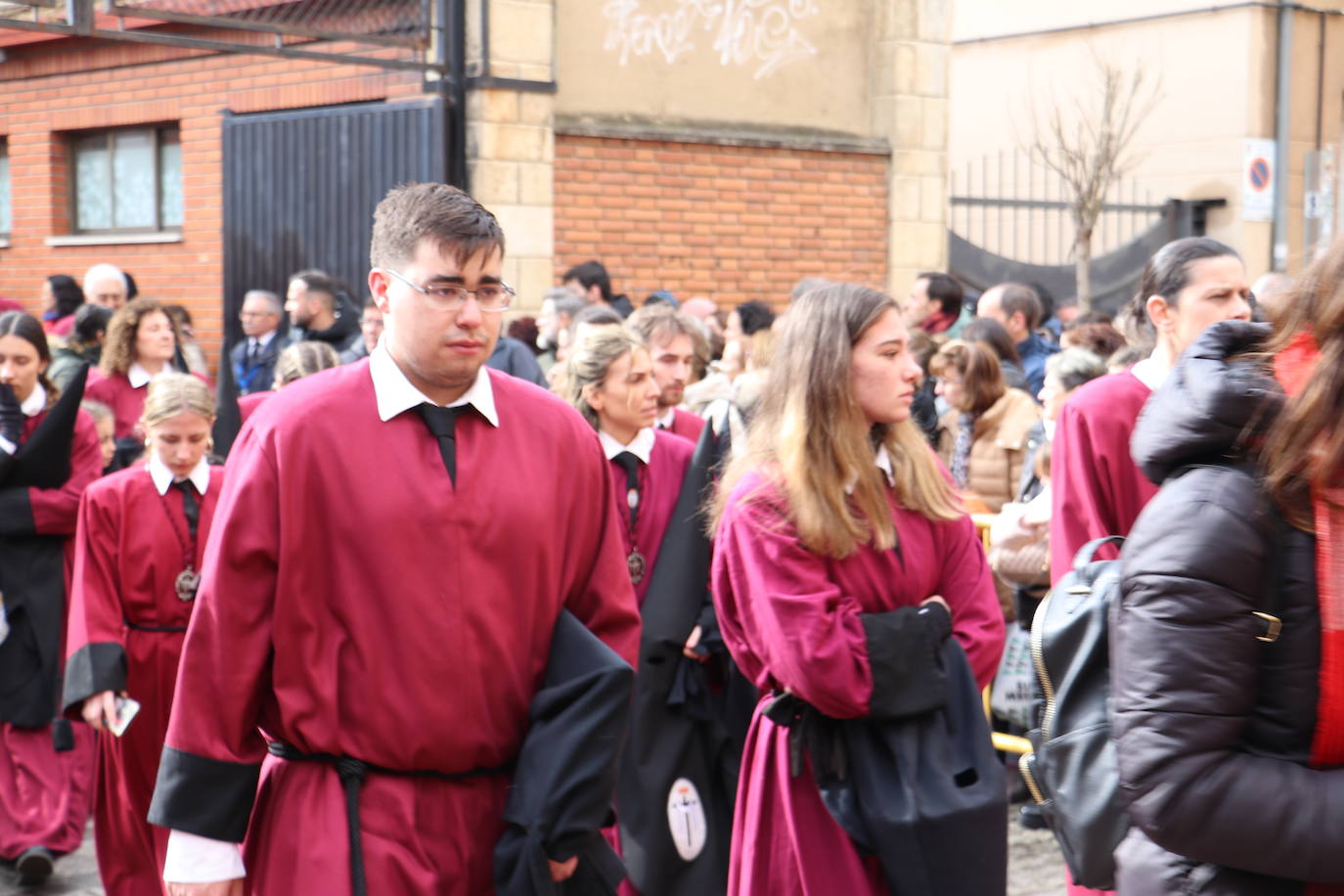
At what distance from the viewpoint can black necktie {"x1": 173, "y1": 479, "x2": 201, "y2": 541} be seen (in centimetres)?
595

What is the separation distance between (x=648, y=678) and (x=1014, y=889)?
6.02ft

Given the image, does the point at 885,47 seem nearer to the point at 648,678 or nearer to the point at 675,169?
the point at 675,169

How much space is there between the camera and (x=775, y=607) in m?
4.02

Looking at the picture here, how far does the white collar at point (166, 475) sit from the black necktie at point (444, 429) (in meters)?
2.93

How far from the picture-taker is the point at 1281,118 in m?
20.9

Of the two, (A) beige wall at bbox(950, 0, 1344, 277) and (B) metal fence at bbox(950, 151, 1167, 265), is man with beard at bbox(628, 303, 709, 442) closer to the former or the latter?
(B) metal fence at bbox(950, 151, 1167, 265)

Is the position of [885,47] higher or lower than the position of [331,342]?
higher

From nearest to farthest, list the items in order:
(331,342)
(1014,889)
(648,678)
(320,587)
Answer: (320,587)
(648,678)
(1014,889)
(331,342)

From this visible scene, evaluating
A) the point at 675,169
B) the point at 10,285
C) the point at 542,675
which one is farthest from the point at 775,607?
the point at 10,285

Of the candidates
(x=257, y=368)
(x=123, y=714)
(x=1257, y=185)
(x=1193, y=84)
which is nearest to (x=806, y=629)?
(x=123, y=714)

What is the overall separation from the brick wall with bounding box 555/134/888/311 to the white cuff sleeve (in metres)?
9.66

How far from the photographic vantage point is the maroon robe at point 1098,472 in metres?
4.48

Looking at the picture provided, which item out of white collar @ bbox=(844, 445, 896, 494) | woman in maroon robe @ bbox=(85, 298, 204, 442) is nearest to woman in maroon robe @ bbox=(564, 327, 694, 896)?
white collar @ bbox=(844, 445, 896, 494)

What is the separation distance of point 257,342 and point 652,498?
6.29m
